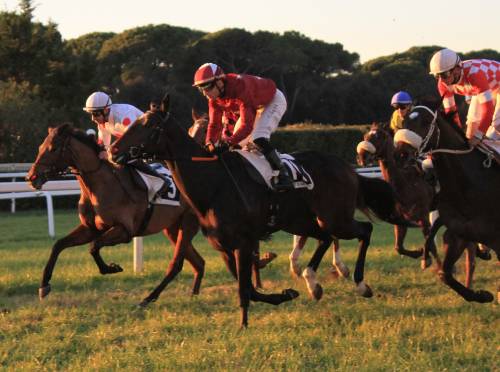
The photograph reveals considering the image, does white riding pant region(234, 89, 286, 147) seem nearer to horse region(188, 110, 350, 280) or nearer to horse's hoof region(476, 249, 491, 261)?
horse region(188, 110, 350, 280)

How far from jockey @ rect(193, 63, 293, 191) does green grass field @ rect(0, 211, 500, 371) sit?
4.01ft

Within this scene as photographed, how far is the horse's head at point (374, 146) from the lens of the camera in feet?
29.5

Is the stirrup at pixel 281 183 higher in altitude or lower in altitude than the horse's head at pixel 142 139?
lower

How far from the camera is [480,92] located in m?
6.06

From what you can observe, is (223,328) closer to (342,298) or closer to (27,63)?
(342,298)

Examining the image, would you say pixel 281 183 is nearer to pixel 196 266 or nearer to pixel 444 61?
pixel 444 61

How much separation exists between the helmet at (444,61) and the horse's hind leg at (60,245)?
346 cm

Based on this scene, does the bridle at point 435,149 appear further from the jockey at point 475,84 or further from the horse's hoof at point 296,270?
the horse's hoof at point 296,270

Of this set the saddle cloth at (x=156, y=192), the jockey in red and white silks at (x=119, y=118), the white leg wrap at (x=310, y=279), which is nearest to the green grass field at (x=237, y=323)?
the white leg wrap at (x=310, y=279)

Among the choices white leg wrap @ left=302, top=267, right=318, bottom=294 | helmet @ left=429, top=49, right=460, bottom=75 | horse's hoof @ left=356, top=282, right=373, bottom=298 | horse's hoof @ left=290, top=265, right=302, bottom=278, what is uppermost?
helmet @ left=429, top=49, right=460, bottom=75

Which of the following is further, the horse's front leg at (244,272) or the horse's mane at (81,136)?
the horse's mane at (81,136)

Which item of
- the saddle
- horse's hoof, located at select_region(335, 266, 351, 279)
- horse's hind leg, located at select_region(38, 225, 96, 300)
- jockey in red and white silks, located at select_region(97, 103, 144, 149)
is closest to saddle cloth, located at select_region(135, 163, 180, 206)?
the saddle

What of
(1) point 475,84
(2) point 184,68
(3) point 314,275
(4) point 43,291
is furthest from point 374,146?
(2) point 184,68

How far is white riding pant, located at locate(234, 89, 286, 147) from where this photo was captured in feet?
21.6
